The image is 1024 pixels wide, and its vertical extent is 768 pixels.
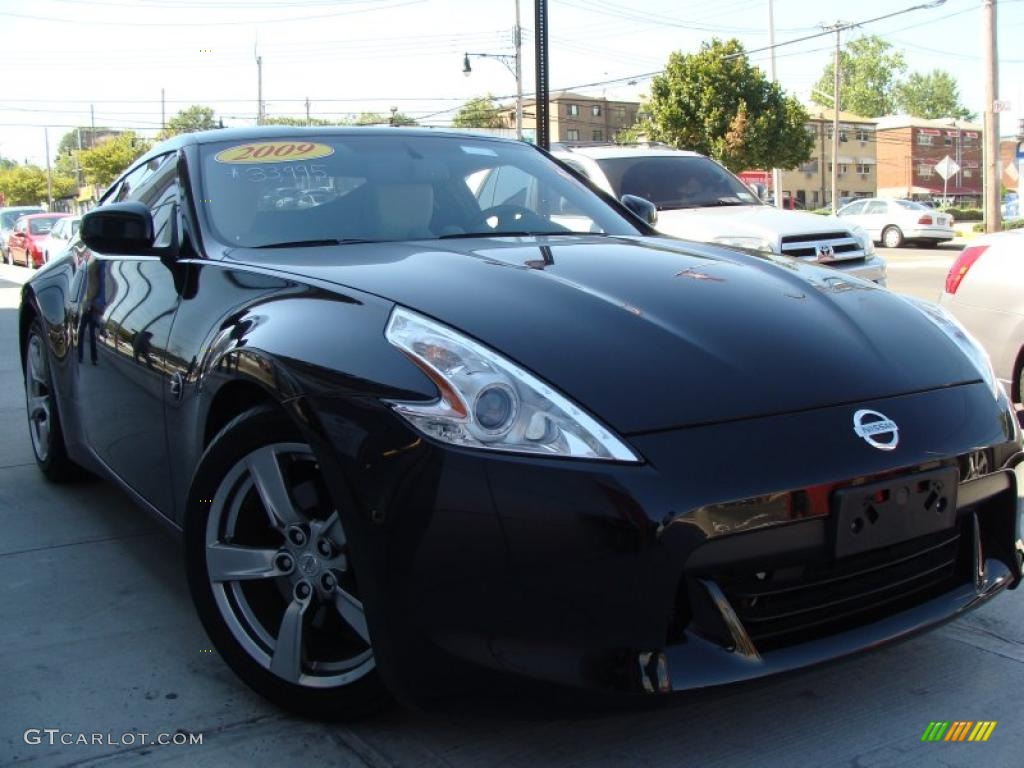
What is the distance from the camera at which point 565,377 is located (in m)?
2.13

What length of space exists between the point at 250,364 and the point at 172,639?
3.39 ft

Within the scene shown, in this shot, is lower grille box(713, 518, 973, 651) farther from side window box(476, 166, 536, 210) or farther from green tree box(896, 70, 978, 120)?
green tree box(896, 70, 978, 120)

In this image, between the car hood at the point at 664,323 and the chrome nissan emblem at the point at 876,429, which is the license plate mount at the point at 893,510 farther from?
the car hood at the point at 664,323

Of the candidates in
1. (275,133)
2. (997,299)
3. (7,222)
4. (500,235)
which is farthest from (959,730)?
(7,222)

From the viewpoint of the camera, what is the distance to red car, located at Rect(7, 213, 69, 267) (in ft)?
84.7

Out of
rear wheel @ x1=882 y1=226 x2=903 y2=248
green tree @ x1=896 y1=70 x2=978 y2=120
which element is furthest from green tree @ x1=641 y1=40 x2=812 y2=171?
green tree @ x1=896 y1=70 x2=978 y2=120

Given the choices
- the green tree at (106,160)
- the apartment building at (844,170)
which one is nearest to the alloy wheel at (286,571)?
the green tree at (106,160)

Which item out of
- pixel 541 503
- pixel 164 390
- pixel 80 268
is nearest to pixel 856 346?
pixel 541 503

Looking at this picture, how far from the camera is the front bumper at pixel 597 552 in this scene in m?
1.95

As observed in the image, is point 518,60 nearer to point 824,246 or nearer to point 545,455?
point 824,246

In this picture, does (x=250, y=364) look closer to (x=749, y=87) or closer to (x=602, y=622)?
(x=602, y=622)

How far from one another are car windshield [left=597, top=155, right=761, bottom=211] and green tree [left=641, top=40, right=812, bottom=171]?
23221 millimetres

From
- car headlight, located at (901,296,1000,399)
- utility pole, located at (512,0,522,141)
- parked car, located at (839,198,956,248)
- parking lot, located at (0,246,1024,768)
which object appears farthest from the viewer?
utility pole, located at (512,0,522,141)

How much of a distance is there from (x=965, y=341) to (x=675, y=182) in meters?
7.98
